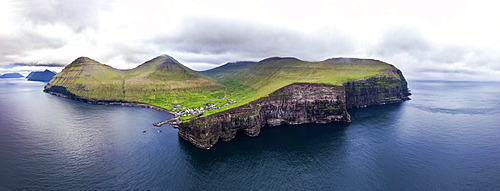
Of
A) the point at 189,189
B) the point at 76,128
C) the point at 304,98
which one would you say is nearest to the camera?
the point at 189,189

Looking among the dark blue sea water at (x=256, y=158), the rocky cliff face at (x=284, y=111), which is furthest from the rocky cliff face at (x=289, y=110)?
the dark blue sea water at (x=256, y=158)

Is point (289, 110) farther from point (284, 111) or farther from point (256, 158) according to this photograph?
point (256, 158)

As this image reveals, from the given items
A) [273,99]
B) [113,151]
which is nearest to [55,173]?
[113,151]

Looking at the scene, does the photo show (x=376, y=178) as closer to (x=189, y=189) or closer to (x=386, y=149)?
(x=386, y=149)

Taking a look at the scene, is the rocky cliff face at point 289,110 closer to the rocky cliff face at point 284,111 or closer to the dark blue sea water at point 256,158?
the rocky cliff face at point 284,111

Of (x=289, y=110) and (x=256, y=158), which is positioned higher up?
(x=289, y=110)

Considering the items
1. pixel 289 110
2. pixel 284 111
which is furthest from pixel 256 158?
pixel 289 110
